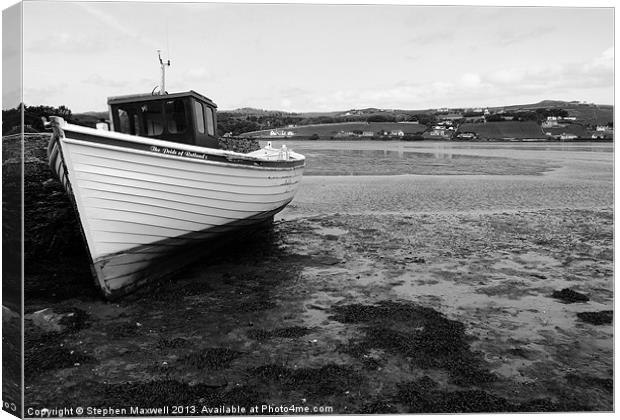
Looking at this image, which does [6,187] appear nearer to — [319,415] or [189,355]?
[189,355]

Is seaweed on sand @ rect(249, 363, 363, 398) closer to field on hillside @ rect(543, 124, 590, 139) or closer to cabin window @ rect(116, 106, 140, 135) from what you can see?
field on hillside @ rect(543, 124, 590, 139)

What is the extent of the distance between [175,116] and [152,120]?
36 centimetres

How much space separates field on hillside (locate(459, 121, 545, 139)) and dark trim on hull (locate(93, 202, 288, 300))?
4.14 m

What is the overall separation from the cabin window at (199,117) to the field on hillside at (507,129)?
4.31 meters

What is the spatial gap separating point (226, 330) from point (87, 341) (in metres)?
1.46

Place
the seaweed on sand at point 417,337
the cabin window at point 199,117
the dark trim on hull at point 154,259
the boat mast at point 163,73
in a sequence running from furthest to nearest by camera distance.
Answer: the cabin window at point 199,117, the boat mast at point 163,73, the dark trim on hull at point 154,259, the seaweed on sand at point 417,337

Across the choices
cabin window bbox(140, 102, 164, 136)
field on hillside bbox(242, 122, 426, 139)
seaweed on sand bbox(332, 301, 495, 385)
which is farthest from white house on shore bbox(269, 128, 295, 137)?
seaweed on sand bbox(332, 301, 495, 385)

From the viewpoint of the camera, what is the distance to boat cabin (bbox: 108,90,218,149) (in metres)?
7.86

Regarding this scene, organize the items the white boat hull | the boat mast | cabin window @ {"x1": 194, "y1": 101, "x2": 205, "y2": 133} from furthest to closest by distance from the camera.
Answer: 1. cabin window @ {"x1": 194, "y1": 101, "x2": 205, "y2": 133}
2. the boat mast
3. the white boat hull

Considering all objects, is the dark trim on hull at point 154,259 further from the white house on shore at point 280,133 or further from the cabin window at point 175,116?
the white house on shore at point 280,133

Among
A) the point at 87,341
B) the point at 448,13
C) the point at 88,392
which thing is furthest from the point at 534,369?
the point at 87,341

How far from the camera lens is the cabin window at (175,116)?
311 inches

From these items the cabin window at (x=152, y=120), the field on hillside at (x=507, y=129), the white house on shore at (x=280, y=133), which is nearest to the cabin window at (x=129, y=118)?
the cabin window at (x=152, y=120)

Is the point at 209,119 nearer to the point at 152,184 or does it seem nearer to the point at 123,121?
the point at 123,121
